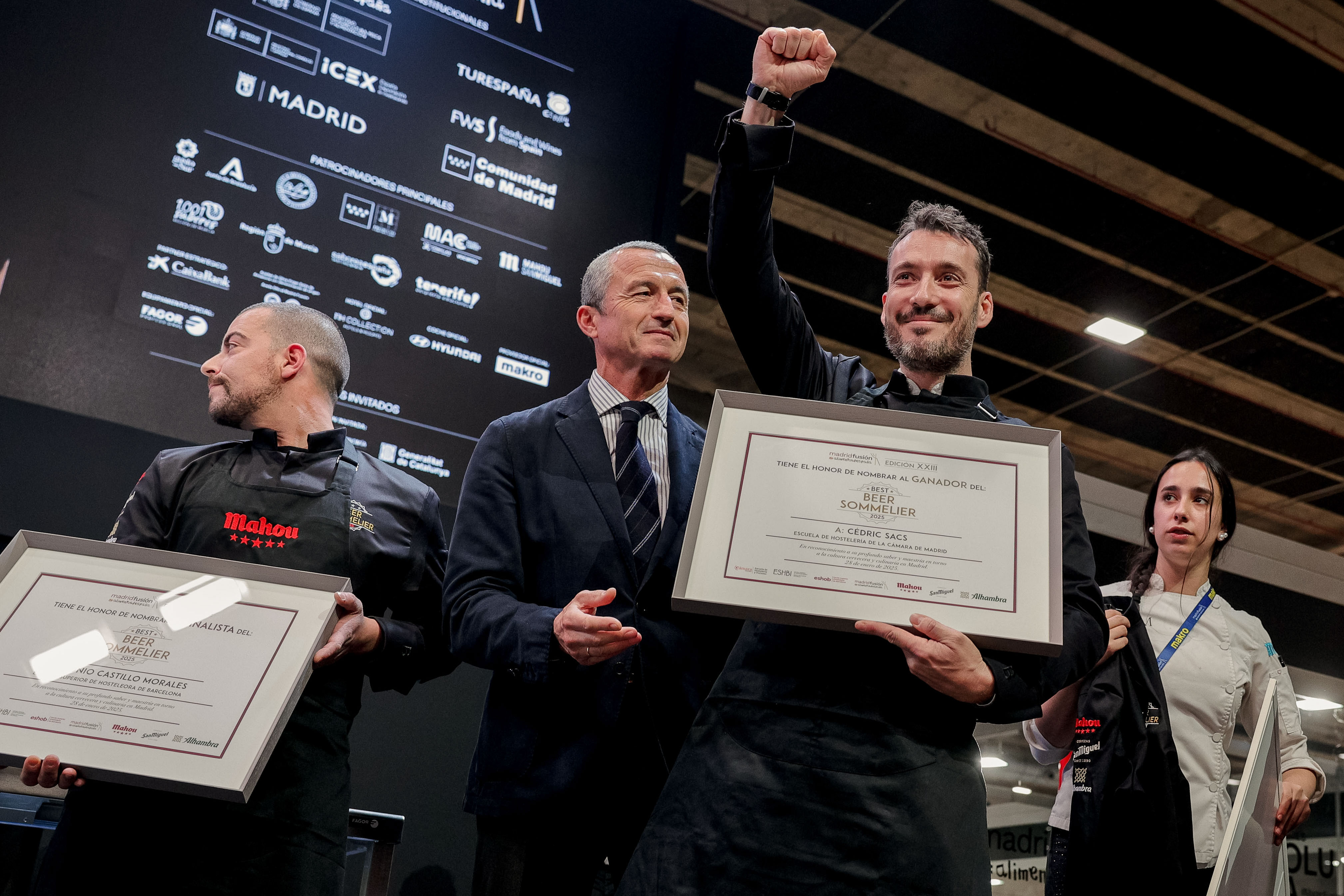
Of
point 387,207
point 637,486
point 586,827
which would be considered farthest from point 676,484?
point 387,207

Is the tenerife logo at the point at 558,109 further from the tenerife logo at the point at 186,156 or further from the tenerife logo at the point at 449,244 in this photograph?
the tenerife logo at the point at 186,156

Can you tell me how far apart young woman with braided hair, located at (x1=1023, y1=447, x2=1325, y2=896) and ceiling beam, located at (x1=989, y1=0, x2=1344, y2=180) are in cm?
223

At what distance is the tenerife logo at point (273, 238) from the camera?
10.1 ft

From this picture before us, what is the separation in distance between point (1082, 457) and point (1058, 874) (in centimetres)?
693

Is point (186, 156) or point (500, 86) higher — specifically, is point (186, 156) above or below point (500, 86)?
below

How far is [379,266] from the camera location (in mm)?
3250

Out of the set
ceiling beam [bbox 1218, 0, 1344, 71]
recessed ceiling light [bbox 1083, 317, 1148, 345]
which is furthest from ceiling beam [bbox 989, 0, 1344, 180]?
recessed ceiling light [bbox 1083, 317, 1148, 345]

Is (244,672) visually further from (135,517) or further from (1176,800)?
(1176,800)

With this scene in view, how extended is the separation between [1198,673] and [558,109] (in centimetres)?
275

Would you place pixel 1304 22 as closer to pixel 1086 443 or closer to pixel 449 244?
pixel 449 244

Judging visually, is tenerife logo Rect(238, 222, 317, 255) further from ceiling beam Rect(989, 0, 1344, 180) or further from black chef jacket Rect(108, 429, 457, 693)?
ceiling beam Rect(989, 0, 1344, 180)

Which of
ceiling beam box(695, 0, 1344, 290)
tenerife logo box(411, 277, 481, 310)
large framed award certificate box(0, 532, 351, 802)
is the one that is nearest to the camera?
large framed award certificate box(0, 532, 351, 802)

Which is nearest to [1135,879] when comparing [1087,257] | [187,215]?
[187,215]

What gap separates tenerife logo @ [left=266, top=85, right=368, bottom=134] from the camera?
3250mm
